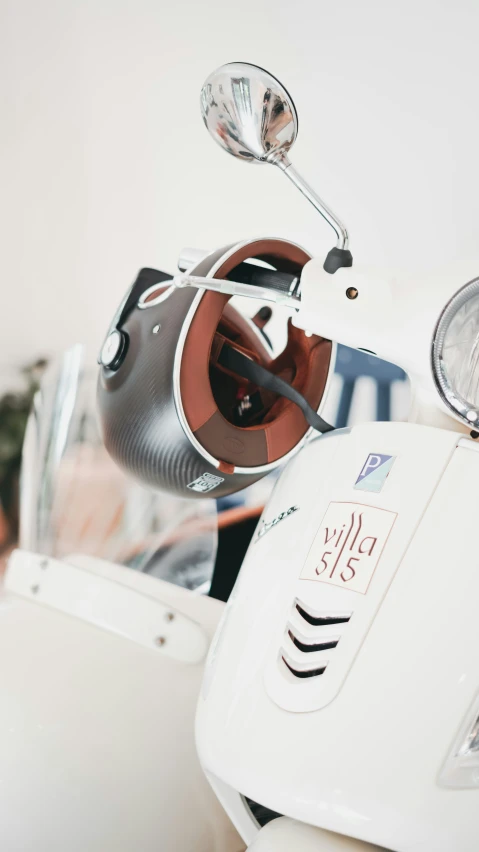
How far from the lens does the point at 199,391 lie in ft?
2.80

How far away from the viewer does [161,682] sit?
102 cm

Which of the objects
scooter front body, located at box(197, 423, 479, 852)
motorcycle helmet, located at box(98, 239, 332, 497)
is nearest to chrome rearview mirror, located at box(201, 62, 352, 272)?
motorcycle helmet, located at box(98, 239, 332, 497)

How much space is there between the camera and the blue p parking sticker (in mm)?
671

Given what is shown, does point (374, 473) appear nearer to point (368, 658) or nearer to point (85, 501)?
point (368, 658)

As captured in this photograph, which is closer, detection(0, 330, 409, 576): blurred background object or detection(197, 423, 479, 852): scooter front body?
detection(197, 423, 479, 852): scooter front body

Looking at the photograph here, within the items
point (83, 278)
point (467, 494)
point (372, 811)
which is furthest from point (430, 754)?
point (83, 278)

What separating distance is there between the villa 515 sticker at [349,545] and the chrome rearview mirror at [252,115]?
0.96 ft

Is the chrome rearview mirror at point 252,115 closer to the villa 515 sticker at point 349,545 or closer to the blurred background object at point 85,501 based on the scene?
the villa 515 sticker at point 349,545

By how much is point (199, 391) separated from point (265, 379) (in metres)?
0.09

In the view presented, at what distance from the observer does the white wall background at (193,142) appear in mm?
1388

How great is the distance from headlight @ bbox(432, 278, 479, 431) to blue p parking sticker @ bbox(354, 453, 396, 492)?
0.08m

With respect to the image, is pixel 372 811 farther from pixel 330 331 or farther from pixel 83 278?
pixel 83 278

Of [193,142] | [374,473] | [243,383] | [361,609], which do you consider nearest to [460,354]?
[374,473]

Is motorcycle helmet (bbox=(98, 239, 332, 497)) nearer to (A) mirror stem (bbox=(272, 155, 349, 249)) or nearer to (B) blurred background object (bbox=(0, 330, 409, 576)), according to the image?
(A) mirror stem (bbox=(272, 155, 349, 249))
